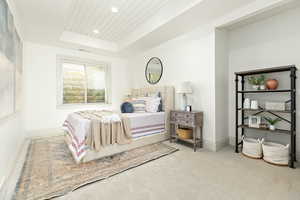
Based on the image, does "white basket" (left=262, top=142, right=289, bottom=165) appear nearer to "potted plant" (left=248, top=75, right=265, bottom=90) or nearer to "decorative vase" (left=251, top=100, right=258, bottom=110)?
"decorative vase" (left=251, top=100, right=258, bottom=110)

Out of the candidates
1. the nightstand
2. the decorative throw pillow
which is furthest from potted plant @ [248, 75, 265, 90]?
the decorative throw pillow

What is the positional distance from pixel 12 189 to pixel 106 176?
1019 mm

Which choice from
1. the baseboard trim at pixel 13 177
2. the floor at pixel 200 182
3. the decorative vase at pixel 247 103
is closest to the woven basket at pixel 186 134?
the floor at pixel 200 182

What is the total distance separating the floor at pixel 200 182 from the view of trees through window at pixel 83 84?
11.0 feet

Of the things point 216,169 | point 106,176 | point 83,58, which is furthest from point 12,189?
point 83,58

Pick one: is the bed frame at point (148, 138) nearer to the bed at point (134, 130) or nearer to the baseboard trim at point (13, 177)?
the bed at point (134, 130)

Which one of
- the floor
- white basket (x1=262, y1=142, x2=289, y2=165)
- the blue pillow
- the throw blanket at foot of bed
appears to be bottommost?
the floor

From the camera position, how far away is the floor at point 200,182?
160 centimetres

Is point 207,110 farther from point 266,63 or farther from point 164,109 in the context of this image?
point 266,63

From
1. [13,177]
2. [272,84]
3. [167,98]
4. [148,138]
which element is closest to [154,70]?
[167,98]

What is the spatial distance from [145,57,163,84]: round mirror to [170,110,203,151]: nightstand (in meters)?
1.32

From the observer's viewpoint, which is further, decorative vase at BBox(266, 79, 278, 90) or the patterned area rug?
decorative vase at BBox(266, 79, 278, 90)

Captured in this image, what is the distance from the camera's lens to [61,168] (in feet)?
7.11

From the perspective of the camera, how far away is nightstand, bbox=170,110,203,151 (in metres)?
2.93
